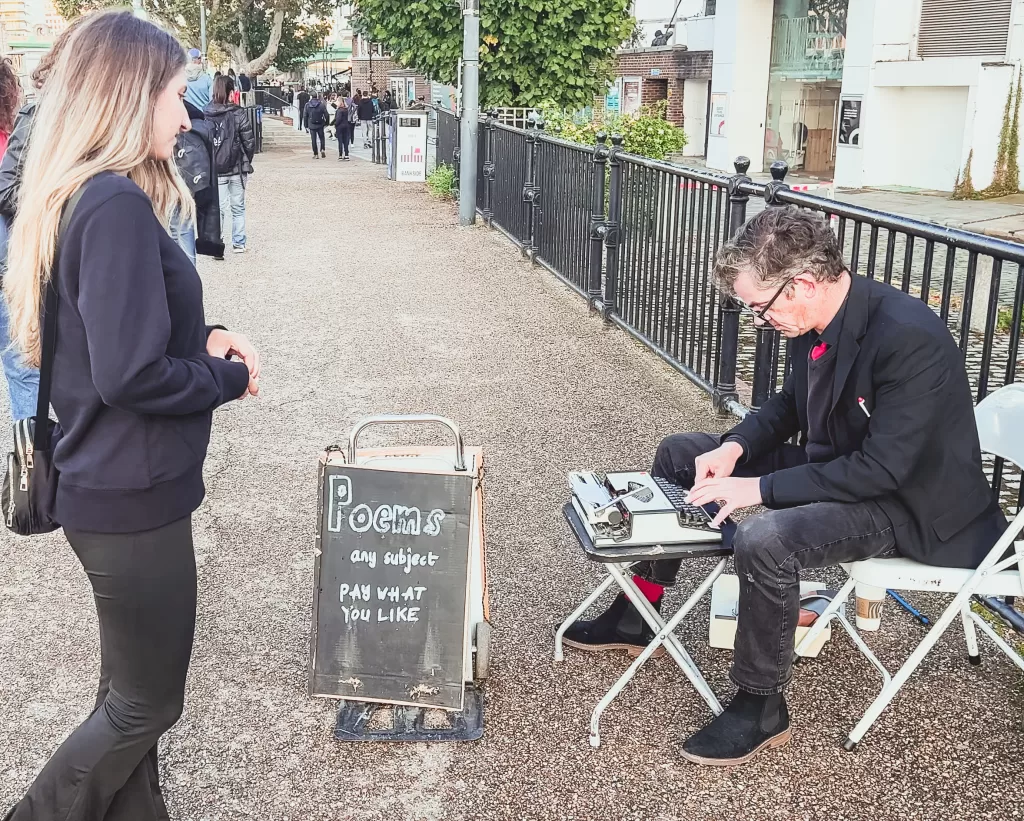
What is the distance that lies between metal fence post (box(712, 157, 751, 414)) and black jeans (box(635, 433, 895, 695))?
304 centimetres

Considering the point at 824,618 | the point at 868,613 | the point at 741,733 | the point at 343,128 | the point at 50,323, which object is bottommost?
the point at 741,733

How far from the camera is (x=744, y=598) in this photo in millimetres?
3160

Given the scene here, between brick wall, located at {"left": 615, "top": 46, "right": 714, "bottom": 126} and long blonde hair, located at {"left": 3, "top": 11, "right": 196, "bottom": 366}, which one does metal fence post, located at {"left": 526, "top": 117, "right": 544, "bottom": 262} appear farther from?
brick wall, located at {"left": 615, "top": 46, "right": 714, "bottom": 126}

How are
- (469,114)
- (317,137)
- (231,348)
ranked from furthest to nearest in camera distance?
(317,137) < (469,114) < (231,348)

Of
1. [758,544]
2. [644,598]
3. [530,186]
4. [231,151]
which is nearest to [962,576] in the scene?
[758,544]

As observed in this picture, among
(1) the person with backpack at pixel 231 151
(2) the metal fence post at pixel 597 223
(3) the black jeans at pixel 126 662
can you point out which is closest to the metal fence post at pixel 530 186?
(2) the metal fence post at pixel 597 223

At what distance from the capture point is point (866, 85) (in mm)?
23328

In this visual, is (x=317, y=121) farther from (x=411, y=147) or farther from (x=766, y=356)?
(x=766, y=356)

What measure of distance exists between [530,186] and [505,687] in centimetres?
883

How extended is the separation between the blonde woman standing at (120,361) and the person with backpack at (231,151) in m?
7.82

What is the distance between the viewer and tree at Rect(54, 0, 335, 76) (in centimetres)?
4162

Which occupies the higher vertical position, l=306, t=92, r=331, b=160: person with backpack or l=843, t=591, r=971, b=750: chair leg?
l=306, t=92, r=331, b=160: person with backpack

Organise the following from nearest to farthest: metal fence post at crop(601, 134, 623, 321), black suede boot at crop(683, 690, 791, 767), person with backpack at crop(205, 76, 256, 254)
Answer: black suede boot at crop(683, 690, 791, 767)
metal fence post at crop(601, 134, 623, 321)
person with backpack at crop(205, 76, 256, 254)

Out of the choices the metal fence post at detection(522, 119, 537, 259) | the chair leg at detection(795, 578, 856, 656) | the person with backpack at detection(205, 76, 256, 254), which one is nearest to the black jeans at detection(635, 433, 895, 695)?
the chair leg at detection(795, 578, 856, 656)
